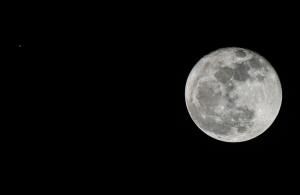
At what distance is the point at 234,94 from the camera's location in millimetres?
6211

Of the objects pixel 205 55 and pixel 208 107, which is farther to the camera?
pixel 205 55

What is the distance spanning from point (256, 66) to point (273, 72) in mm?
406

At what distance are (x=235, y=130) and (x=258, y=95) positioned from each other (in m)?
0.68

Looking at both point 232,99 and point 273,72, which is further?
point 273,72

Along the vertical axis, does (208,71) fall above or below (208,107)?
above

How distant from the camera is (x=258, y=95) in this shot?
625 centimetres

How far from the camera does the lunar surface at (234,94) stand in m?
6.25

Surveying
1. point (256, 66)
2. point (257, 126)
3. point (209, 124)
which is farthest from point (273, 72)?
point (209, 124)

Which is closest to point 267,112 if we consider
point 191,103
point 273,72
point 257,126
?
point 257,126

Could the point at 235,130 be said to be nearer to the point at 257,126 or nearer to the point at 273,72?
the point at 257,126

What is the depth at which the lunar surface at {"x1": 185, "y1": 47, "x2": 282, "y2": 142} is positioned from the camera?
6.25 meters

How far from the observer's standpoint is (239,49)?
6.68m

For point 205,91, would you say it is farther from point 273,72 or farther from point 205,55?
point 273,72

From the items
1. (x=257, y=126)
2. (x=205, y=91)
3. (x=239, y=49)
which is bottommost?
(x=257, y=126)
